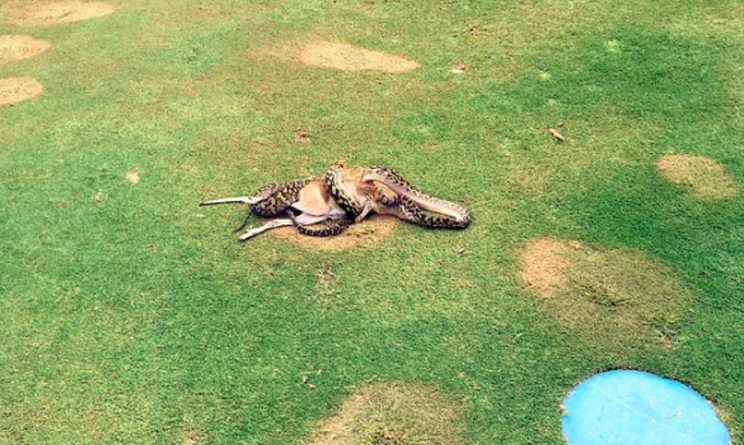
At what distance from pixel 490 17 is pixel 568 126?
2.55 meters

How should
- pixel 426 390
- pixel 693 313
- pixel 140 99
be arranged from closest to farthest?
1. pixel 426 390
2. pixel 693 313
3. pixel 140 99

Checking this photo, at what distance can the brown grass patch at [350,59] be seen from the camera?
364 inches

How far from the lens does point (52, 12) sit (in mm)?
10906

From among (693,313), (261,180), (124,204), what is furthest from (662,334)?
(124,204)

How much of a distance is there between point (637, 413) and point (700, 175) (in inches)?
120

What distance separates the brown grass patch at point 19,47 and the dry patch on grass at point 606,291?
7.21m

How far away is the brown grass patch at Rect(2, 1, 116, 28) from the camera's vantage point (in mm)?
10672

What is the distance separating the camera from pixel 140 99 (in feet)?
29.2

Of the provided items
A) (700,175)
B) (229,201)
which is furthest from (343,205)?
(700,175)

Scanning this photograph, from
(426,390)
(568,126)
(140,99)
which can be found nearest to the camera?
(426,390)

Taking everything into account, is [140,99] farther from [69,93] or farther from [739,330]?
[739,330]

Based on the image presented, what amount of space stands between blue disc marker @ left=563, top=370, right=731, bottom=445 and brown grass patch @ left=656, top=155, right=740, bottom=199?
2429 millimetres

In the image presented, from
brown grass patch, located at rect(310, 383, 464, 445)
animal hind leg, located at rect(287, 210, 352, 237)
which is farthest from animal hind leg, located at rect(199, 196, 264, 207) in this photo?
brown grass patch, located at rect(310, 383, 464, 445)

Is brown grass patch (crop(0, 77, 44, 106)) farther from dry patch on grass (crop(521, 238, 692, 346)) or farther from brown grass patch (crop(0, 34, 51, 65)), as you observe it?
dry patch on grass (crop(521, 238, 692, 346))
